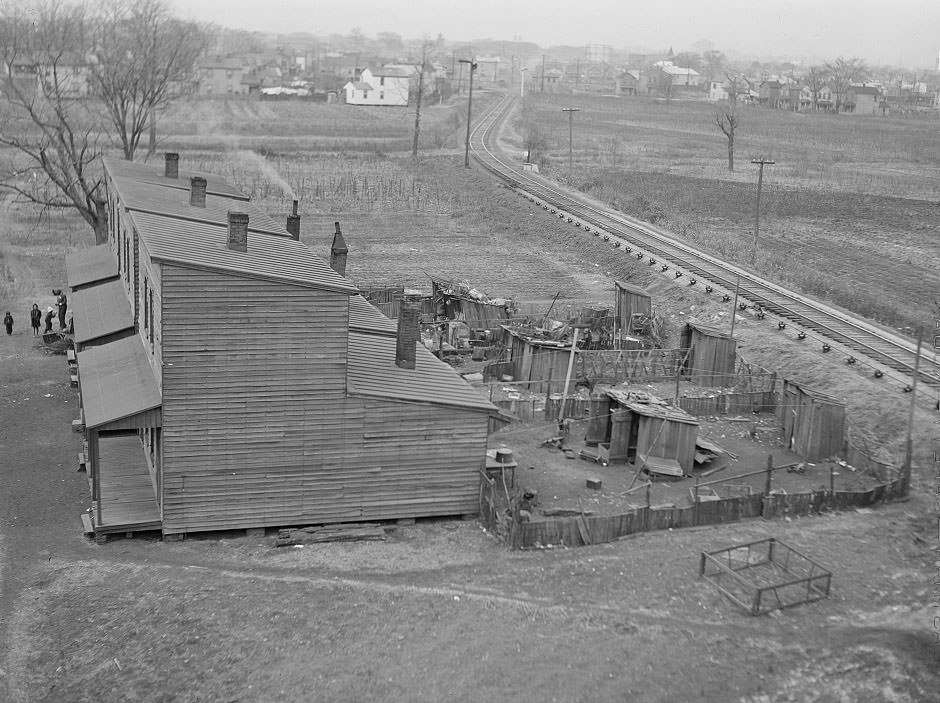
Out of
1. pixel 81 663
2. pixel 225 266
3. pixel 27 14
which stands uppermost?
pixel 27 14

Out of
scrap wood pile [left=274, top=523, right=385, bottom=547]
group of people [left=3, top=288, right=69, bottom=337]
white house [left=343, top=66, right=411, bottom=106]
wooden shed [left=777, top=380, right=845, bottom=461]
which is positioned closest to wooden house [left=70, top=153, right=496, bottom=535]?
scrap wood pile [left=274, top=523, right=385, bottom=547]

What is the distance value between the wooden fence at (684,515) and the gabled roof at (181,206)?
470 inches

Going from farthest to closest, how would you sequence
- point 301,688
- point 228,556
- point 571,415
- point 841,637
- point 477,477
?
1. point 571,415
2. point 477,477
3. point 228,556
4. point 841,637
5. point 301,688

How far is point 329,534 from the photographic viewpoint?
22.2 meters

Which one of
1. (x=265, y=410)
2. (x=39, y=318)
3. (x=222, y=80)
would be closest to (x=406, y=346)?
(x=265, y=410)

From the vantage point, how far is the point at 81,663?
17.3 meters

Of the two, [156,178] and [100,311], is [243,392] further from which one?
[156,178]

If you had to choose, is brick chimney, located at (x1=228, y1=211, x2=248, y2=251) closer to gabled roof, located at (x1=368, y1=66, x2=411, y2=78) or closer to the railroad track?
the railroad track

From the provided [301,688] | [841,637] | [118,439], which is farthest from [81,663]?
[841,637]

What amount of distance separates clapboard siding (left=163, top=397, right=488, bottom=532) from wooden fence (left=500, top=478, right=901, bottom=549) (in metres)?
2.41

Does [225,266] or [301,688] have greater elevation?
[225,266]

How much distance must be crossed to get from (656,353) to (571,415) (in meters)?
5.31

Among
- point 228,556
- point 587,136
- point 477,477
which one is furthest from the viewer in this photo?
point 587,136

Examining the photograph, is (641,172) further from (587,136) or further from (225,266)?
(225,266)
